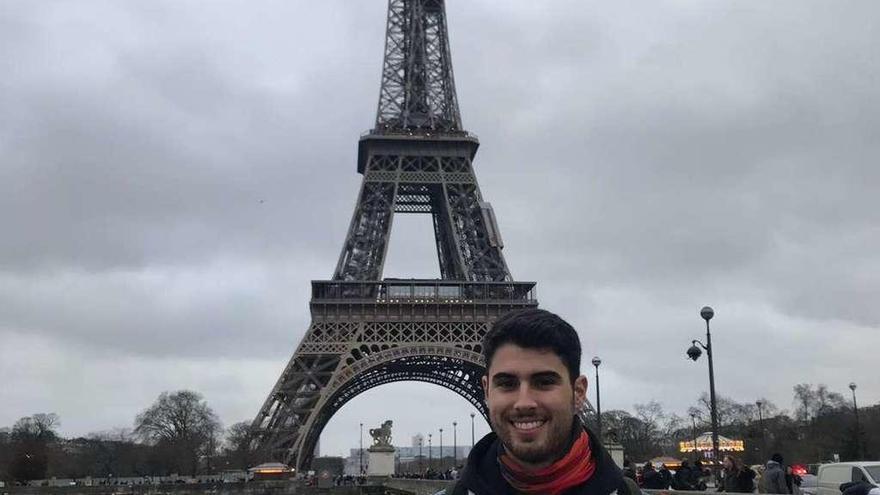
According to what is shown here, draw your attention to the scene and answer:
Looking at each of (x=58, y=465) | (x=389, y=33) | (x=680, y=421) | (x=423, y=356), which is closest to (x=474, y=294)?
(x=423, y=356)

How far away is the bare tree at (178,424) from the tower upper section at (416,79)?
5350 cm

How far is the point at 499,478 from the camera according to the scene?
109 inches

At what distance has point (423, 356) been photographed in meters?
56.6

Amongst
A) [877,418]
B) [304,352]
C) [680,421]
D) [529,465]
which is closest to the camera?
[529,465]

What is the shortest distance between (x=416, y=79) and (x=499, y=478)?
63.3 meters

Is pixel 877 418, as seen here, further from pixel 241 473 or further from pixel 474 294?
pixel 241 473

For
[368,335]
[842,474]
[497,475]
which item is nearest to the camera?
[497,475]

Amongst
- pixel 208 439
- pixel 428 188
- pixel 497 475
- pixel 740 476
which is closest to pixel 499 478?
pixel 497 475

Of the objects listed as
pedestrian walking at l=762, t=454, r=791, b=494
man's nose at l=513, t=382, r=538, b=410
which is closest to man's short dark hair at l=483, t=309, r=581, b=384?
man's nose at l=513, t=382, r=538, b=410

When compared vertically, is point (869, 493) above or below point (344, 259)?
below

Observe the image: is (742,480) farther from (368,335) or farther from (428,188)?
(428,188)

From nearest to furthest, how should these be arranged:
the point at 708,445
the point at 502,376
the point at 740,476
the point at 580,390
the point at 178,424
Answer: the point at 502,376 < the point at 580,390 < the point at 740,476 < the point at 708,445 < the point at 178,424

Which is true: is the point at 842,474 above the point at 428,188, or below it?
below

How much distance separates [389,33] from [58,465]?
79.1 m
